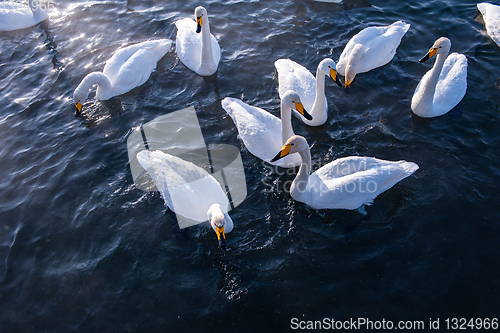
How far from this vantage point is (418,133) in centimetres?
919

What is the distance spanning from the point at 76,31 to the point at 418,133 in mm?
12408

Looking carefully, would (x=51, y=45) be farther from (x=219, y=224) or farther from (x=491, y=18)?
(x=491, y=18)

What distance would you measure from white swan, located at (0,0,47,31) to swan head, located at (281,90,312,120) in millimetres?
11319

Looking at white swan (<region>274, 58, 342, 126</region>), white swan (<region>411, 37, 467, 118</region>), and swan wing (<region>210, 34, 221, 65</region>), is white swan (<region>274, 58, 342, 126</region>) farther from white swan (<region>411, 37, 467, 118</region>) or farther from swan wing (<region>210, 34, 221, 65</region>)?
white swan (<region>411, 37, 467, 118</region>)

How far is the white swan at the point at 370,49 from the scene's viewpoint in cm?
1021

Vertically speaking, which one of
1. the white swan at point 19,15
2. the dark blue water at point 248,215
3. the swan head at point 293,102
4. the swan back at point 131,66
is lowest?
the dark blue water at point 248,215

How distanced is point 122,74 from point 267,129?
4.85m

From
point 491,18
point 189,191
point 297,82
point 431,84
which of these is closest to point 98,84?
point 189,191

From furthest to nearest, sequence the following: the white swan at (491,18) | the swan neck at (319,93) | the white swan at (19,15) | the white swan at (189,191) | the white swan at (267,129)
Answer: the white swan at (19,15) → the white swan at (491,18) → the swan neck at (319,93) → the white swan at (267,129) → the white swan at (189,191)

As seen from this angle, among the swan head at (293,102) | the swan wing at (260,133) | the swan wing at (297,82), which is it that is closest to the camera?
the swan head at (293,102)

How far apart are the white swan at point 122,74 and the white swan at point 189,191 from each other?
3.76m

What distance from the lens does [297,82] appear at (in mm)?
9602

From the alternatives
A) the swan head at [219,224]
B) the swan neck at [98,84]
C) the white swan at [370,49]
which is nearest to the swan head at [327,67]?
the white swan at [370,49]

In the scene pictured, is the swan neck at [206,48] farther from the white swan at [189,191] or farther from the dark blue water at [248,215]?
the white swan at [189,191]
